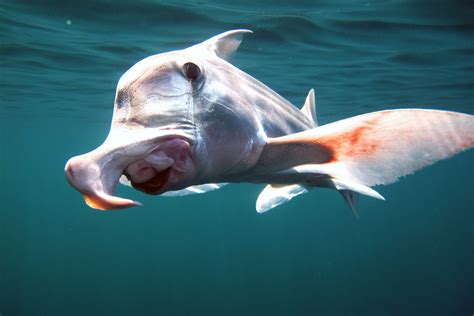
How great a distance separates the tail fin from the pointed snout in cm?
143

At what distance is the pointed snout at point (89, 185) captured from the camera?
1827 millimetres

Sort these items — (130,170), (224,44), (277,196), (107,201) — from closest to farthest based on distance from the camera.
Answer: (107,201)
(130,170)
(224,44)
(277,196)

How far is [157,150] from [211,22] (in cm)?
1109

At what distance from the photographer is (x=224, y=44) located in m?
3.89

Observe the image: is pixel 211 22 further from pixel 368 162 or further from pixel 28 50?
pixel 368 162

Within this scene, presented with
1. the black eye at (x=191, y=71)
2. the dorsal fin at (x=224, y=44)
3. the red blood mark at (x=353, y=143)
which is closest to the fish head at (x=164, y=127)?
the black eye at (x=191, y=71)

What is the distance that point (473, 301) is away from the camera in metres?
32.4

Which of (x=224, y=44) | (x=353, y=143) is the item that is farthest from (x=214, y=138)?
(x=224, y=44)

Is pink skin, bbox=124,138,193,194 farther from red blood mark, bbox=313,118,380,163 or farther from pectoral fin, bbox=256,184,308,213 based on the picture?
pectoral fin, bbox=256,184,308,213

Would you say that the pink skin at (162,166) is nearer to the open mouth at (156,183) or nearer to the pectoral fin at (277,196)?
the open mouth at (156,183)

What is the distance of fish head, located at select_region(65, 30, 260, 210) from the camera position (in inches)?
84.4

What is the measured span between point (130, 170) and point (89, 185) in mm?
494

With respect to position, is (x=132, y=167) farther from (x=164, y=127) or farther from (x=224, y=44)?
(x=224, y=44)

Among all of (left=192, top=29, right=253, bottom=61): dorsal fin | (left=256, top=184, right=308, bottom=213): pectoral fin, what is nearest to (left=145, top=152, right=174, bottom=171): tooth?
(left=192, top=29, right=253, bottom=61): dorsal fin
